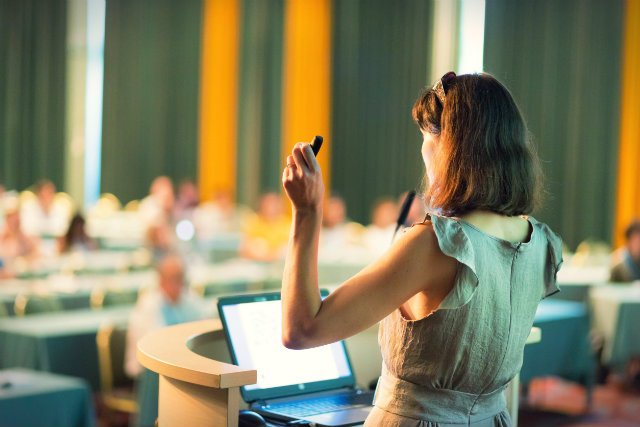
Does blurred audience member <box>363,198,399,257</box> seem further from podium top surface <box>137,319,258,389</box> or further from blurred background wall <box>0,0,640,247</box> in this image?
podium top surface <box>137,319,258,389</box>

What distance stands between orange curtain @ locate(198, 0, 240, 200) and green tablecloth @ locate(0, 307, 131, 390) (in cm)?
847

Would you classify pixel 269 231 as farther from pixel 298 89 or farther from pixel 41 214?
pixel 41 214

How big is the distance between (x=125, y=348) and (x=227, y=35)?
9189mm

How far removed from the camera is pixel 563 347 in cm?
555

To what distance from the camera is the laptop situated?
184cm

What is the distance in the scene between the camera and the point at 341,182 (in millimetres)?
11703

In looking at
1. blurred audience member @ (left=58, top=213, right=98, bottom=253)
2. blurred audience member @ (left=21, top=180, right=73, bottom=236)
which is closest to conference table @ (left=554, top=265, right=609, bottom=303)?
blurred audience member @ (left=58, top=213, right=98, bottom=253)

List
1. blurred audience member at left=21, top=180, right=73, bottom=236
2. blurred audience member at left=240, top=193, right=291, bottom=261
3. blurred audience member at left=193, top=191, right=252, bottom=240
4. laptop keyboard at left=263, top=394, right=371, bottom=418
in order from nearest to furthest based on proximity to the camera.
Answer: laptop keyboard at left=263, top=394, right=371, bottom=418 → blurred audience member at left=240, top=193, right=291, bottom=261 → blurred audience member at left=193, top=191, right=252, bottom=240 → blurred audience member at left=21, top=180, right=73, bottom=236

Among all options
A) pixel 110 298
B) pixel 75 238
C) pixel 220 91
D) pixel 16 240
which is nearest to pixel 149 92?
pixel 220 91

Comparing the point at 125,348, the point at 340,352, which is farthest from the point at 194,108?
the point at 340,352

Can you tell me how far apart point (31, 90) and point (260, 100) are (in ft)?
12.0

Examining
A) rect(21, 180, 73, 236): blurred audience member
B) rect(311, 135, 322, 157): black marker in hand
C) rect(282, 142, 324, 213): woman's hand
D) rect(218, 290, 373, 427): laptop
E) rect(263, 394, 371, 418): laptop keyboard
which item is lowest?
rect(21, 180, 73, 236): blurred audience member

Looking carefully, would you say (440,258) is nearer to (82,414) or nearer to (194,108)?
→ (82,414)

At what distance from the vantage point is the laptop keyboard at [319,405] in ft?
6.01
